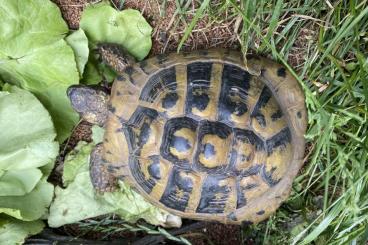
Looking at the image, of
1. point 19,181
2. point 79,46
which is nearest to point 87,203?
point 19,181

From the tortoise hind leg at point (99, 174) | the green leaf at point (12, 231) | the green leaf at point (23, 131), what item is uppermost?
the green leaf at point (23, 131)

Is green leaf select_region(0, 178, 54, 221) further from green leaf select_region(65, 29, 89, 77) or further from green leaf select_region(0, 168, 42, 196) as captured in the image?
green leaf select_region(65, 29, 89, 77)

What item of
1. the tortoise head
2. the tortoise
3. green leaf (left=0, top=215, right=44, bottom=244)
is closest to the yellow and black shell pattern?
the tortoise

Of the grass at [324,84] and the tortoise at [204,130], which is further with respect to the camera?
the tortoise at [204,130]

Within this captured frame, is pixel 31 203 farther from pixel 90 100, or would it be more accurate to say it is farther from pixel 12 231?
pixel 90 100

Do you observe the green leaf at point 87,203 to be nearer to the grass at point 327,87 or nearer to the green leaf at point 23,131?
the green leaf at point 23,131

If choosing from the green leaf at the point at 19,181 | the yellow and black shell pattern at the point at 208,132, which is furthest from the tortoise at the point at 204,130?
the green leaf at the point at 19,181

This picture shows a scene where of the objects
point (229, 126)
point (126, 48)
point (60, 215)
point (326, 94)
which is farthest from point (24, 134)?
point (326, 94)

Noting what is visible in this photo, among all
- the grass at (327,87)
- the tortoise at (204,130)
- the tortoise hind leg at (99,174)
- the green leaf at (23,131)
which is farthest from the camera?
the tortoise hind leg at (99,174)
